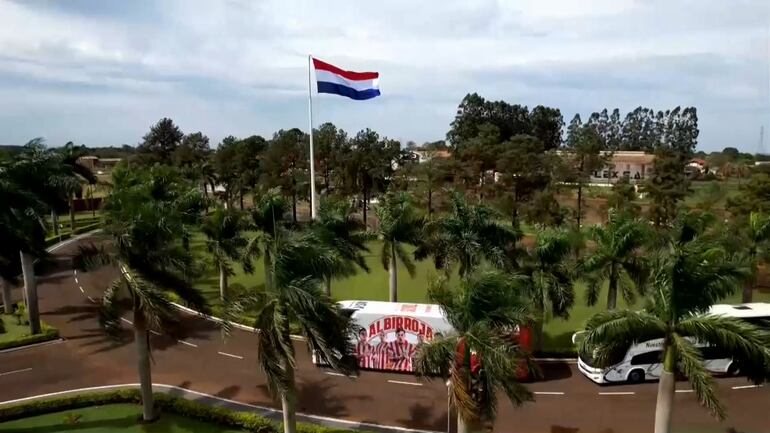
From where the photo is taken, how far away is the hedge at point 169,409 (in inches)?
615

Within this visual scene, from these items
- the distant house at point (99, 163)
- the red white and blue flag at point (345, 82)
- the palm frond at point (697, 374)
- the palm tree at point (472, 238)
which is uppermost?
the red white and blue flag at point (345, 82)

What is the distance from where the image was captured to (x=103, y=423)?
16359 millimetres

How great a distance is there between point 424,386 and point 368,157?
1365 inches

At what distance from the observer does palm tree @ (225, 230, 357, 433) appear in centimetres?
1188

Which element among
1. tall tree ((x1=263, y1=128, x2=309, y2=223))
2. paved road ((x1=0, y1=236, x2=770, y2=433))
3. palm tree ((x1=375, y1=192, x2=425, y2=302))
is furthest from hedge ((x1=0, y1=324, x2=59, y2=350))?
tall tree ((x1=263, y1=128, x2=309, y2=223))

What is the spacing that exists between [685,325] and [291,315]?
8354mm

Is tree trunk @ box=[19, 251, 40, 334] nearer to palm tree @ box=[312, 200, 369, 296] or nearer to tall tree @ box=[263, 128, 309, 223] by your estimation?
palm tree @ box=[312, 200, 369, 296]

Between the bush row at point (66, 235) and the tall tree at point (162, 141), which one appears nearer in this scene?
the bush row at point (66, 235)

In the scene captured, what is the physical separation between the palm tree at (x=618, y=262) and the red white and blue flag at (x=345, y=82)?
14136mm

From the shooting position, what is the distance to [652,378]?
19266mm

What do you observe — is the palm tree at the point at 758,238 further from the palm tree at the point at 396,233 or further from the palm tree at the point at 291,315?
the palm tree at the point at 291,315

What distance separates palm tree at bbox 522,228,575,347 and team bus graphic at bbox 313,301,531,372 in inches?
54.7

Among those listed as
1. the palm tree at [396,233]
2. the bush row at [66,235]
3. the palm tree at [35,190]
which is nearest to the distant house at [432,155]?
the palm tree at [396,233]

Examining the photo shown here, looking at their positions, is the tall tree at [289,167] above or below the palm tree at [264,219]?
above
